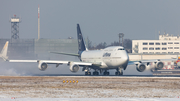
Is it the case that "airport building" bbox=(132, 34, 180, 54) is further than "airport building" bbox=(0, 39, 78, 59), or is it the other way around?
"airport building" bbox=(132, 34, 180, 54)

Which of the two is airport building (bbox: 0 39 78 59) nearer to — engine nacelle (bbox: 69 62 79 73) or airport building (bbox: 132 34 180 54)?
engine nacelle (bbox: 69 62 79 73)

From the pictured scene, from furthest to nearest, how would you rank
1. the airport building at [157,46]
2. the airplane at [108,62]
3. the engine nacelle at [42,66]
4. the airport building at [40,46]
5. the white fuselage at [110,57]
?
1. the airport building at [157,46]
2. the airport building at [40,46]
3. the engine nacelle at [42,66]
4. the airplane at [108,62]
5. the white fuselage at [110,57]

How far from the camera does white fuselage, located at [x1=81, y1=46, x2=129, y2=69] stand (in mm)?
54000

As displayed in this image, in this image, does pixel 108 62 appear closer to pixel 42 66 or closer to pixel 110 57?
pixel 110 57

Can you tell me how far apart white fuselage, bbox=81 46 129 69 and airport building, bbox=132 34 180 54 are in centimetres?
11910

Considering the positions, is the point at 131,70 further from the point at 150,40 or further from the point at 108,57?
the point at 150,40

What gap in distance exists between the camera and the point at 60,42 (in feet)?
388

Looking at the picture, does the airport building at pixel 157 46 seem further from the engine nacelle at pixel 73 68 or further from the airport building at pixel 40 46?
the engine nacelle at pixel 73 68

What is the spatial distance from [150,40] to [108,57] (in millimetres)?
126916

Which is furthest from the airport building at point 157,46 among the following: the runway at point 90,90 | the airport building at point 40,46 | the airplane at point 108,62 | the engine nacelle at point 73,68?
the runway at point 90,90

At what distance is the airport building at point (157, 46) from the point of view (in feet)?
589

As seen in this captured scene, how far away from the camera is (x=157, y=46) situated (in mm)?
181125

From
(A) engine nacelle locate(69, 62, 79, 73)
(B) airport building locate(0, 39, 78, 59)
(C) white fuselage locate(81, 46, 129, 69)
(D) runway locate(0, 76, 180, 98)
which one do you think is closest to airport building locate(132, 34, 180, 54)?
(B) airport building locate(0, 39, 78, 59)

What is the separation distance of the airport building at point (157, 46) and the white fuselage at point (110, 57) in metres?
119
